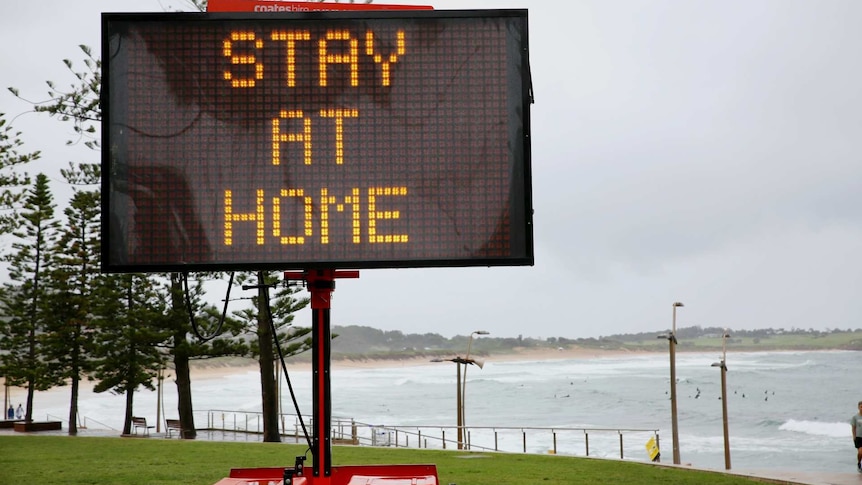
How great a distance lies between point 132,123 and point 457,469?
30.9 feet

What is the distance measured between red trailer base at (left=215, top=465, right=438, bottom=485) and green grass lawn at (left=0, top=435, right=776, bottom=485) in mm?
4299

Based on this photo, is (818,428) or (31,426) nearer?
(31,426)

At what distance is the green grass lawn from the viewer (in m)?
12.5

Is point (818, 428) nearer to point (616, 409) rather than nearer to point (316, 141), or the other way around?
point (616, 409)

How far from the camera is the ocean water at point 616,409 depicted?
56938 millimetres

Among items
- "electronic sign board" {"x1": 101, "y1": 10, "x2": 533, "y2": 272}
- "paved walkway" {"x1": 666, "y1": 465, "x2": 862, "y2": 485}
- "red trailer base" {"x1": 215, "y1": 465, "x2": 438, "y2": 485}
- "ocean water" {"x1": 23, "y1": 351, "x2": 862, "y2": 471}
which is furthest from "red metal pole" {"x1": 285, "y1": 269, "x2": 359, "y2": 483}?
"ocean water" {"x1": 23, "y1": 351, "x2": 862, "y2": 471}

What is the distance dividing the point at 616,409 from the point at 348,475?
89352mm

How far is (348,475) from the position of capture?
725 cm

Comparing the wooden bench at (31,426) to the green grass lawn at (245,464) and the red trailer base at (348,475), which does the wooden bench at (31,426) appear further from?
the red trailer base at (348,475)

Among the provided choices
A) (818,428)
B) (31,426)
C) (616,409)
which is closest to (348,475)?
(31,426)

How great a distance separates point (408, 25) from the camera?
6.02 meters

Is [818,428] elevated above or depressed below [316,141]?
below

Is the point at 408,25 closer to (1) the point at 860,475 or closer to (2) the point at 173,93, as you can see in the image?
(2) the point at 173,93

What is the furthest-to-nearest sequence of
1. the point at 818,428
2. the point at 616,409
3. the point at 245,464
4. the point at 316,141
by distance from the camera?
the point at 616,409, the point at 818,428, the point at 245,464, the point at 316,141
